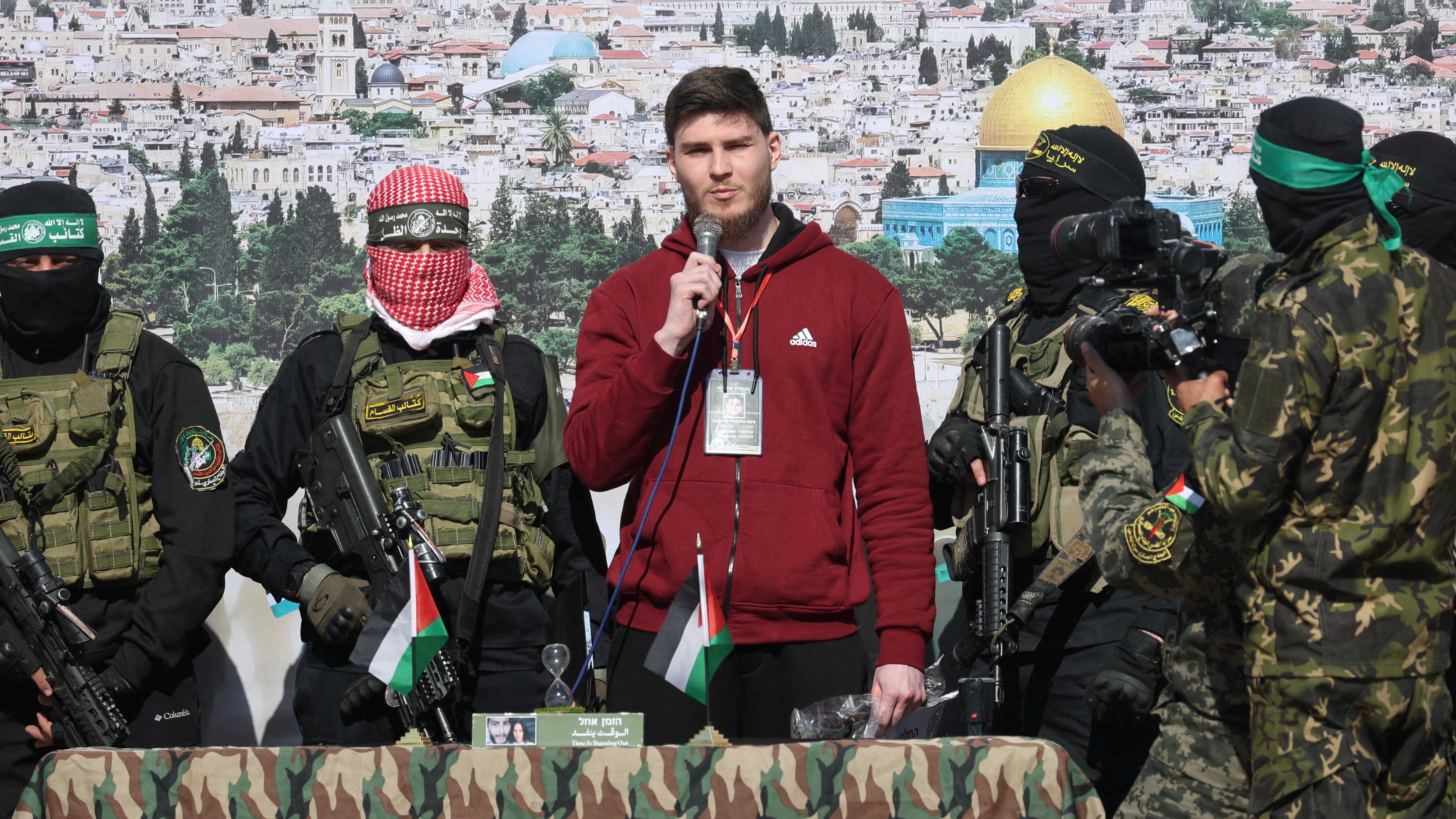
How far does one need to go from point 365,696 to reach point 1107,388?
6.32 ft

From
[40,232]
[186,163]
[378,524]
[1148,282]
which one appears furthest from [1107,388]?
[186,163]

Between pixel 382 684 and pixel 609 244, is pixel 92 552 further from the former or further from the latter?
pixel 609 244

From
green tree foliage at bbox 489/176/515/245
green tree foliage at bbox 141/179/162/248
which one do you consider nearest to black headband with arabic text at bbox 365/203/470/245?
green tree foliage at bbox 489/176/515/245

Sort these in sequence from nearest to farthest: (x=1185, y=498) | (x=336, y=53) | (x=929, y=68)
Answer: (x=1185, y=498) → (x=336, y=53) → (x=929, y=68)

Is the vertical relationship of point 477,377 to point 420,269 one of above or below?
below

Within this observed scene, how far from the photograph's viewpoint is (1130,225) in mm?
2654

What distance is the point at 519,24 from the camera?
70000 mm

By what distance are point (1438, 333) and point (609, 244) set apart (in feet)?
190

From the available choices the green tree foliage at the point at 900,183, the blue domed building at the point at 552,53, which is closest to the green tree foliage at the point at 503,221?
the blue domed building at the point at 552,53

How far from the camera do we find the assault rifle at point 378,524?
3.43 meters

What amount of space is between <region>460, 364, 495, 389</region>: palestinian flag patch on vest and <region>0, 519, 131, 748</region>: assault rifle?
1.14m

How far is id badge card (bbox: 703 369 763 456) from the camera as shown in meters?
3.20

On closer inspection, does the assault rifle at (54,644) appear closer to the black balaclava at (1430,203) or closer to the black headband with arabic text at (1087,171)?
the black headband with arabic text at (1087,171)

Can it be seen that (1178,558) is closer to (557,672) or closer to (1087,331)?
(1087,331)
